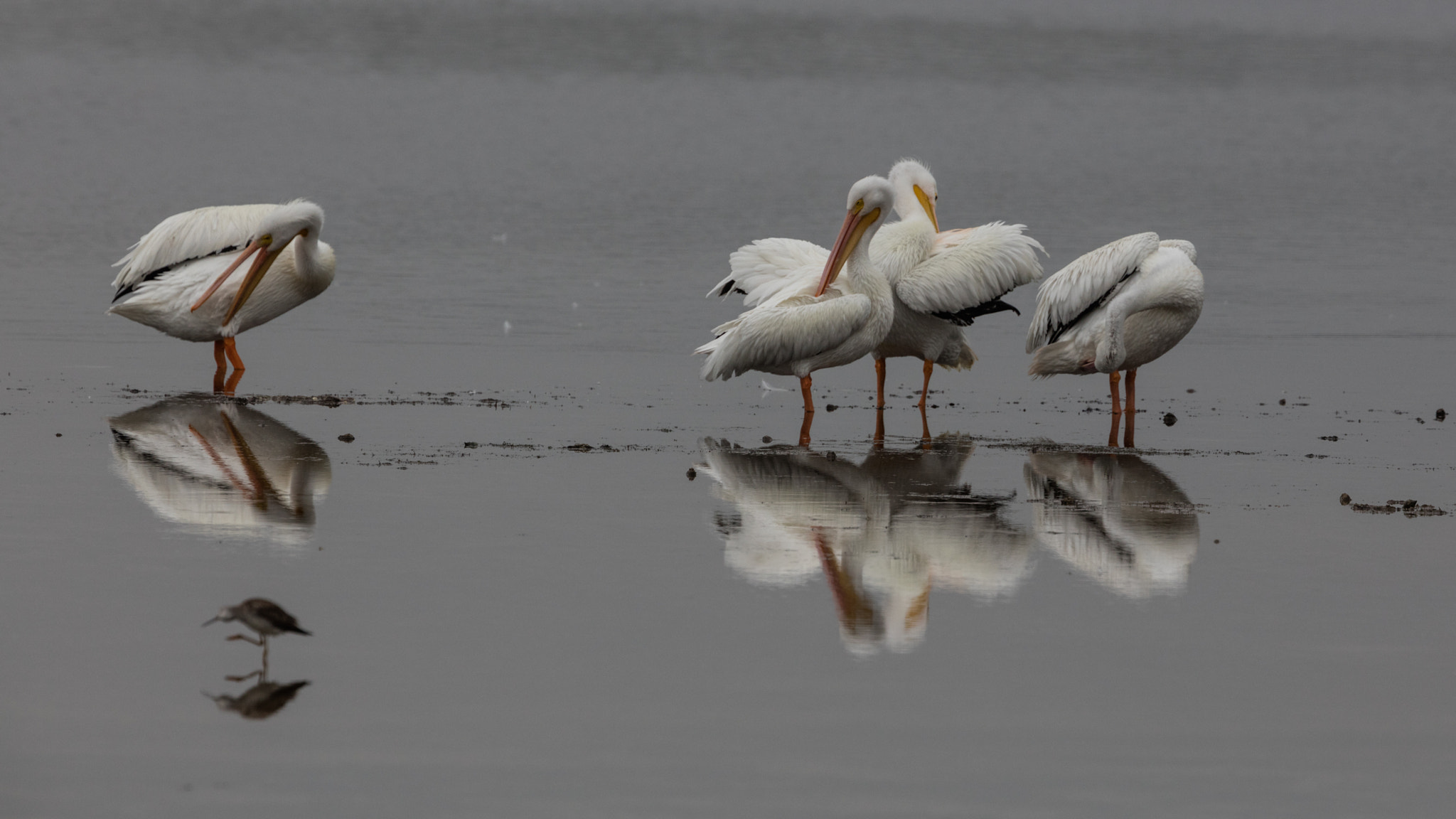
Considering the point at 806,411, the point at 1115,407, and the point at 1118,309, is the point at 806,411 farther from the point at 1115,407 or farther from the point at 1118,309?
the point at 1118,309

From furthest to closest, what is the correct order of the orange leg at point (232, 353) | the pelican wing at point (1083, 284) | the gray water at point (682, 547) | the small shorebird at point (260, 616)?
the orange leg at point (232, 353) → the pelican wing at point (1083, 284) → the small shorebird at point (260, 616) → the gray water at point (682, 547)

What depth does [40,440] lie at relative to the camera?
24.9ft

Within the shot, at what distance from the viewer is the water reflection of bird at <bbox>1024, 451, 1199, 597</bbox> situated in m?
5.67

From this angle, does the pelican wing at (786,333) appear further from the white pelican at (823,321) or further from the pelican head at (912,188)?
the pelican head at (912,188)

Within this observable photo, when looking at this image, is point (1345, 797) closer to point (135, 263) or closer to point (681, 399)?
point (681, 399)

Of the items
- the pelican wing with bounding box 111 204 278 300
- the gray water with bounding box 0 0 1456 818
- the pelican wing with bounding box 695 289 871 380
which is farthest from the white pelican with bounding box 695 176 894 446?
the pelican wing with bounding box 111 204 278 300

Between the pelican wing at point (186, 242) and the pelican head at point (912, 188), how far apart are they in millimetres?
3760

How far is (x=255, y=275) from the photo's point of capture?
34.1ft

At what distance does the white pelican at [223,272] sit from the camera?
10.4 meters

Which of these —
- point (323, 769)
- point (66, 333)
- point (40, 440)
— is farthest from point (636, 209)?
Answer: point (323, 769)

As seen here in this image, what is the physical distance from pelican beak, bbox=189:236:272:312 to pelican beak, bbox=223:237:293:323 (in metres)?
0.03

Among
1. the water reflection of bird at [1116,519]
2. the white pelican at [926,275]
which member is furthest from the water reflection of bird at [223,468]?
the white pelican at [926,275]

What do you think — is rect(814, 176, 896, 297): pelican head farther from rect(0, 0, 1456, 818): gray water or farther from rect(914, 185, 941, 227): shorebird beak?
rect(914, 185, 941, 227): shorebird beak

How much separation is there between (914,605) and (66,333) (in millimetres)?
8078
